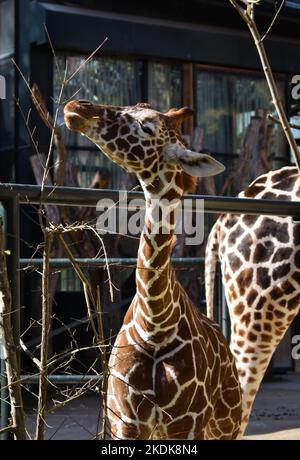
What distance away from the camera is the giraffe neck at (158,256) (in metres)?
3.53

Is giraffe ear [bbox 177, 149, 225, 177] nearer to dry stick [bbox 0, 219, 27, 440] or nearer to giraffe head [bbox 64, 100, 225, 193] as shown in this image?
giraffe head [bbox 64, 100, 225, 193]

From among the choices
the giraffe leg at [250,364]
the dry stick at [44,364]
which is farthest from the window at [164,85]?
the dry stick at [44,364]

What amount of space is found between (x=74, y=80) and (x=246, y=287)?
6.39 m

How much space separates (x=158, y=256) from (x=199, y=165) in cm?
39

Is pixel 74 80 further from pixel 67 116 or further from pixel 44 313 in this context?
pixel 44 313

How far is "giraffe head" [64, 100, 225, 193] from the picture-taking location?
3.50 m

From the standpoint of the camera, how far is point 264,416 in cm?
865

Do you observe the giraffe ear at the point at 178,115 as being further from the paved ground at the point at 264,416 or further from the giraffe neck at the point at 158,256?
the paved ground at the point at 264,416

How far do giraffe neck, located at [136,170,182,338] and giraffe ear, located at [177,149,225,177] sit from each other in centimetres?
12

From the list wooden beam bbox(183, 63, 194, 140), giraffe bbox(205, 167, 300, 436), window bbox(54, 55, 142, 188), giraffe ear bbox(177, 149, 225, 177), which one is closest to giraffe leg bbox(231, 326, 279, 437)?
giraffe bbox(205, 167, 300, 436)

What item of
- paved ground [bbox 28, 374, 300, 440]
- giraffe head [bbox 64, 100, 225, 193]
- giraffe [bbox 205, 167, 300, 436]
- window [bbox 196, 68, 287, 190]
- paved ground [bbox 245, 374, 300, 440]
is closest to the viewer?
giraffe head [bbox 64, 100, 225, 193]

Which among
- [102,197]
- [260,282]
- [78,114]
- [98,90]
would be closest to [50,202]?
[102,197]

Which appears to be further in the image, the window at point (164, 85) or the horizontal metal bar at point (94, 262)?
the window at point (164, 85)
